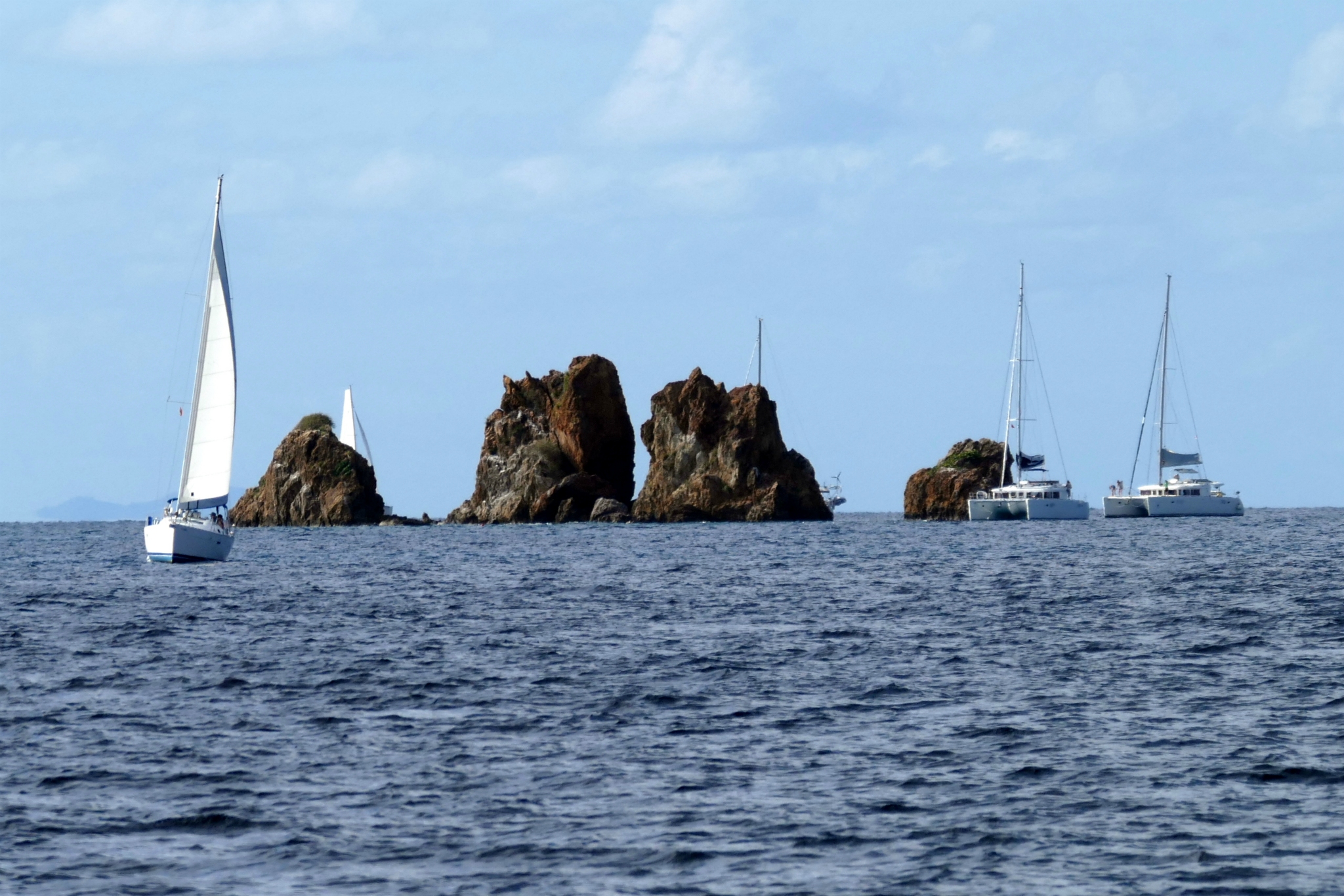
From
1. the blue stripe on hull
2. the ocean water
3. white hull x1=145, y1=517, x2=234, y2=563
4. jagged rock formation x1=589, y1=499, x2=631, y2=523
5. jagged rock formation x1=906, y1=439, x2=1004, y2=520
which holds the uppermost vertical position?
jagged rock formation x1=906, y1=439, x2=1004, y2=520

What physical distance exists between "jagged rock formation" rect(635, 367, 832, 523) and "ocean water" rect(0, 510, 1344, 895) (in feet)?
327

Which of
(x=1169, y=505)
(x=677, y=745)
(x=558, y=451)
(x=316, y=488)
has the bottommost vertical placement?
(x=677, y=745)

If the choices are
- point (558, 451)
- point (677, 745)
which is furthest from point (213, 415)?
point (558, 451)

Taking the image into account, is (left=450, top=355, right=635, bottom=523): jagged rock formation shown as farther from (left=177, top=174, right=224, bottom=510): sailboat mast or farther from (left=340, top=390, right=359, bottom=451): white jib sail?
(left=177, top=174, right=224, bottom=510): sailboat mast

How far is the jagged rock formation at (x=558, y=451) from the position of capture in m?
160

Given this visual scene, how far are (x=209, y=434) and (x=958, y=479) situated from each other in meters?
106

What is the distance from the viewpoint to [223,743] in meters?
23.4

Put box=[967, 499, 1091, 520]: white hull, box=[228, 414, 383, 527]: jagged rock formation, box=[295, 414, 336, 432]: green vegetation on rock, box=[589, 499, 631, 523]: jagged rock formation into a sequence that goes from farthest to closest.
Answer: box=[295, 414, 336, 432]: green vegetation on rock → box=[228, 414, 383, 527]: jagged rock formation → box=[589, 499, 631, 523]: jagged rock formation → box=[967, 499, 1091, 520]: white hull

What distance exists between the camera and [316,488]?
163750 millimetres

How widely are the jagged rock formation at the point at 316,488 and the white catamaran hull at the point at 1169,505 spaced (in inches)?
3022

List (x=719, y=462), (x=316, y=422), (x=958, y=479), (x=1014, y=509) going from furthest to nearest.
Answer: (x=316, y=422), (x=958, y=479), (x=719, y=462), (x=1014, y=509)

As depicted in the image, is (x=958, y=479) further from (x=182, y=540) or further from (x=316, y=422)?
(x=182, y=540)

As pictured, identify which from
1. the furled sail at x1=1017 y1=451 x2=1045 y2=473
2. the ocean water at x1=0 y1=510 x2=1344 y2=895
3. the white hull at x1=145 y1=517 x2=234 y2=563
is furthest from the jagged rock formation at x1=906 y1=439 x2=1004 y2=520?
the ocean water at x1=0 y1=510 x2=1344 y2=895

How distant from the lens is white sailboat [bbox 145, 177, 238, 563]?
6850 cm
